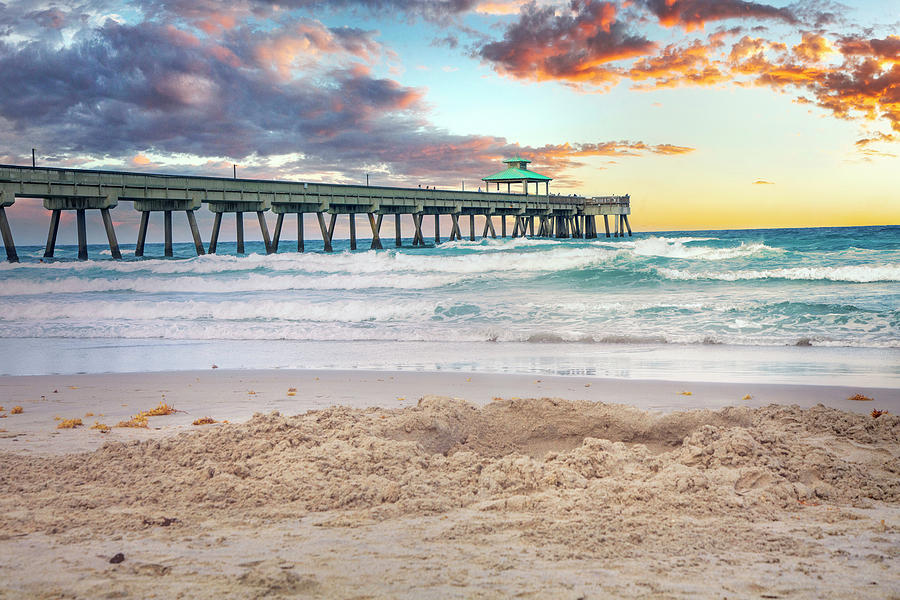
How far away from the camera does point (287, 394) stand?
7.40m

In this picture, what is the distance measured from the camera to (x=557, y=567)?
2.74 meters

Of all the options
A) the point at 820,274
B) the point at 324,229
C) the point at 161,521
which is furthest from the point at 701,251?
the point at 161,521

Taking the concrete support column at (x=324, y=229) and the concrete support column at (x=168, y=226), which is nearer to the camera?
the concrete support column at (x=168, y=226)

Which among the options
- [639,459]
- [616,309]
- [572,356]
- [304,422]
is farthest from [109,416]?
[616,309]

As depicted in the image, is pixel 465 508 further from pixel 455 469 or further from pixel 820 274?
pixel 820 274

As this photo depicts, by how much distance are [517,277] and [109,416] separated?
1919 cm

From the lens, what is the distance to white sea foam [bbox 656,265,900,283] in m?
21.2

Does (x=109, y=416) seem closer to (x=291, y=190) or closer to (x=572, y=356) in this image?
(x=572, y=356)

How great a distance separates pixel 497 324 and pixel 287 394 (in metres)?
7.14

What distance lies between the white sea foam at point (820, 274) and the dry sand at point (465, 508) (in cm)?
1836

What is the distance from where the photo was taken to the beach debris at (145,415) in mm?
5770

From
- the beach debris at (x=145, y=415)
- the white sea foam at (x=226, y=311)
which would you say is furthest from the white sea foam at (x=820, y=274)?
the beach debris at (x=145, y=415)

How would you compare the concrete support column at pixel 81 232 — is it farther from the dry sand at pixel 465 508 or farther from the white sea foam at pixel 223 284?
the dry sand at pixel 465 508

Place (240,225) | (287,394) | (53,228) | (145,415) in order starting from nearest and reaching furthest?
(145,415) → (287,394) → (53,228) → (240,225)
